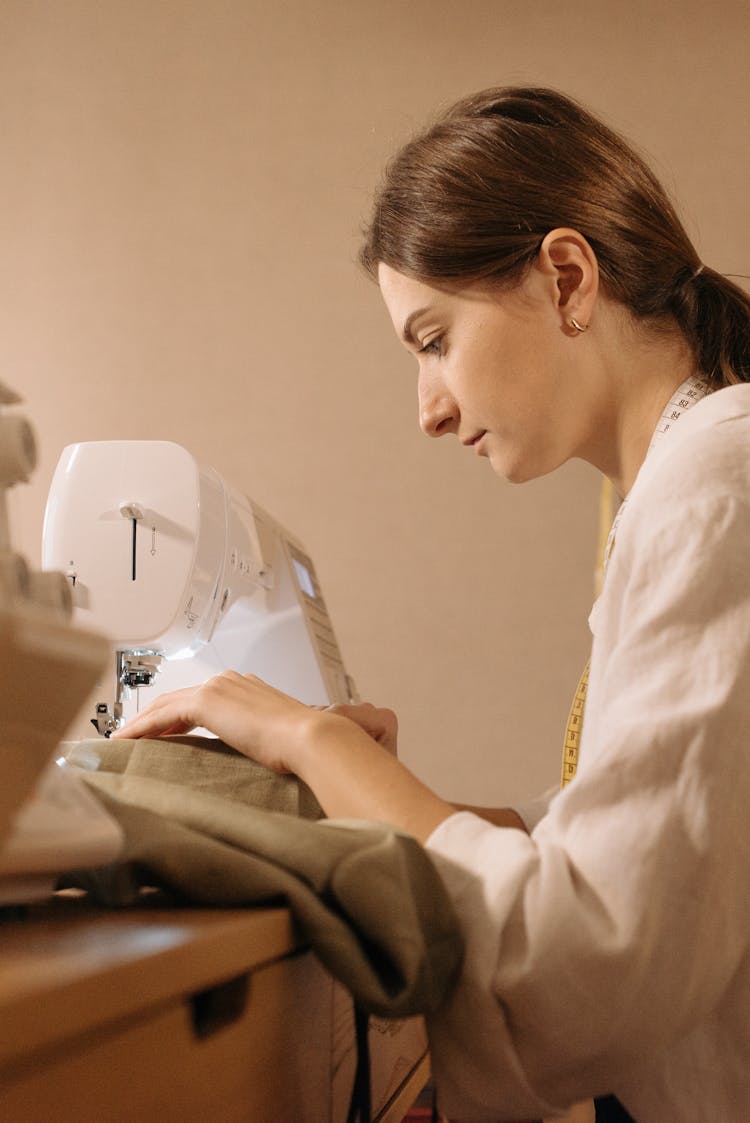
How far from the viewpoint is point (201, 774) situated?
81cm

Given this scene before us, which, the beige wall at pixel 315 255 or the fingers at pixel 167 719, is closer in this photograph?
the fingers at pixel 167 719

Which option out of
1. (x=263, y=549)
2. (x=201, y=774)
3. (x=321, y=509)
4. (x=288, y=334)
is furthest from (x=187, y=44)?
(x=201, y=774)

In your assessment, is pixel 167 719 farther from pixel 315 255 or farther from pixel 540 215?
pixel 315 255

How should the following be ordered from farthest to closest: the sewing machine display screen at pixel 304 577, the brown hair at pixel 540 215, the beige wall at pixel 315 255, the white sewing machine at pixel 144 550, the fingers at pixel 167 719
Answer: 1. the beige wall at pixel 315 255
2. the sewing machine display screen at pixel 304 577
3. the white sewing machine at pixel 144 550
4. the brown hair at pixel 540 215
5. the fingers at pixel 167 719

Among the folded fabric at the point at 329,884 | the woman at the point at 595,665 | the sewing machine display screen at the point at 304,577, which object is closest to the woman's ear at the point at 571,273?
the woman at the point at 595,665

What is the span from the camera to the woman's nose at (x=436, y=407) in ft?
3.87

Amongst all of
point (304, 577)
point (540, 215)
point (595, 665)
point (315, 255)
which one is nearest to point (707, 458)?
point (595, 665)

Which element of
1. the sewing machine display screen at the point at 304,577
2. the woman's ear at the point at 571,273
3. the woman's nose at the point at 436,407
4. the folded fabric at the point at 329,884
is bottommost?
the sewing machine display screen at the point at 304,577

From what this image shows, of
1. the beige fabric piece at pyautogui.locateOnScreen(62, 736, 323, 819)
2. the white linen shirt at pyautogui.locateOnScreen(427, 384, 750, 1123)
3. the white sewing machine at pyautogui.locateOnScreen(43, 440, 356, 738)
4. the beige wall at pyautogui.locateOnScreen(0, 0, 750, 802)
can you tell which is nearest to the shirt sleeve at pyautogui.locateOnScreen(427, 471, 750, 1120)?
the white linen shirt at pyautogui.locateOnScreen(427, 384, 750, 1123)

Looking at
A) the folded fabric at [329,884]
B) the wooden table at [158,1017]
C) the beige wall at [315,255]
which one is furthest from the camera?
the beige wall at [315,255]

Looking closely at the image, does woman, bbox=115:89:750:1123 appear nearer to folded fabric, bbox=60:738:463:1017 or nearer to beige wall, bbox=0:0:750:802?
folded fabric, bbox=60:738:463:1017

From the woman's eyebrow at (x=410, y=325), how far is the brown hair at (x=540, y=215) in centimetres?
4

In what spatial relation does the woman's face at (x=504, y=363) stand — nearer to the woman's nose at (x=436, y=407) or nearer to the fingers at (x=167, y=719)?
the woman's nose at (x=436, y=407)

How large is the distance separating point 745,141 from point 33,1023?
2.90 meters
